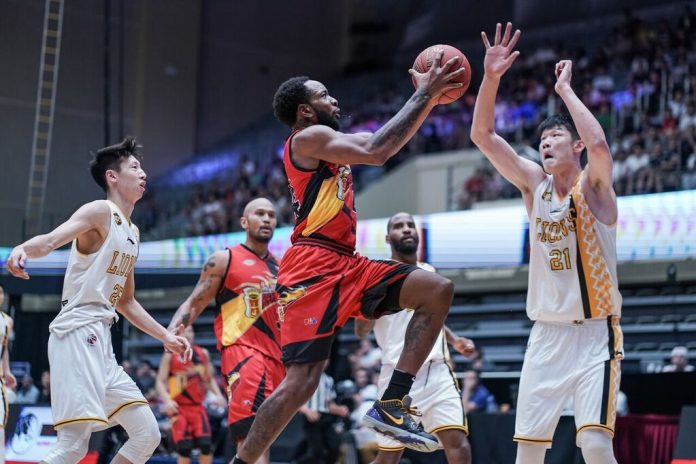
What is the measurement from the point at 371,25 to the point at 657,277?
17.9m

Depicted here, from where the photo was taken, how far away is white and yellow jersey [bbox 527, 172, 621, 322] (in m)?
6.20

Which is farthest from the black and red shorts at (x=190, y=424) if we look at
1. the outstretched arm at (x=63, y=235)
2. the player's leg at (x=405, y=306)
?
the player's leg at (x=405, y=306)

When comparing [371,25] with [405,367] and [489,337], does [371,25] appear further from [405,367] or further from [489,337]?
[405,367]

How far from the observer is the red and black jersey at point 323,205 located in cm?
571

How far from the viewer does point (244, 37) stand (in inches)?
1207

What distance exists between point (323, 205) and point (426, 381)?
279 cm

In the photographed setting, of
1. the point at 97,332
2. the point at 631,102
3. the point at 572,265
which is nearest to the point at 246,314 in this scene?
the point at 97,332

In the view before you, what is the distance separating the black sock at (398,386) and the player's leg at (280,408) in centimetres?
40

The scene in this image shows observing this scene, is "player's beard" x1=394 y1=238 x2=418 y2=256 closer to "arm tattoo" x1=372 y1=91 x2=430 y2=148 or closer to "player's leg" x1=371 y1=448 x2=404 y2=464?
"player's leg" x1=371 y1=448 x2=404 y2=464

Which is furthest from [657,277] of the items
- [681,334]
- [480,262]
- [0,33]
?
[0,33]

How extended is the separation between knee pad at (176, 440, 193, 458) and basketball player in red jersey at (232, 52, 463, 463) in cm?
658

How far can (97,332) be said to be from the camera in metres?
6.60

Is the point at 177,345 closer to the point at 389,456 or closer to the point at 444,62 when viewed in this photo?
the point at 389,456

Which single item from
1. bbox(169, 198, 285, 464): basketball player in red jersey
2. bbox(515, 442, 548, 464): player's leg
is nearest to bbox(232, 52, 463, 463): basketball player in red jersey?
bbox(515, 442, 548, 464): player's leg
